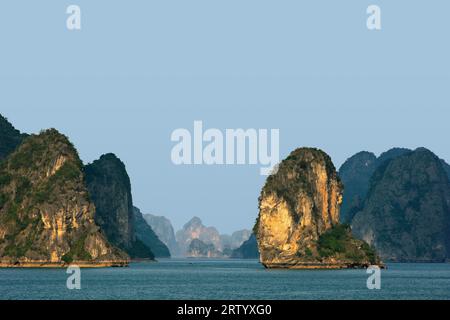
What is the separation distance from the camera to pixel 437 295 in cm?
11519

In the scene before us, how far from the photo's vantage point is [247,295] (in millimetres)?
109625
